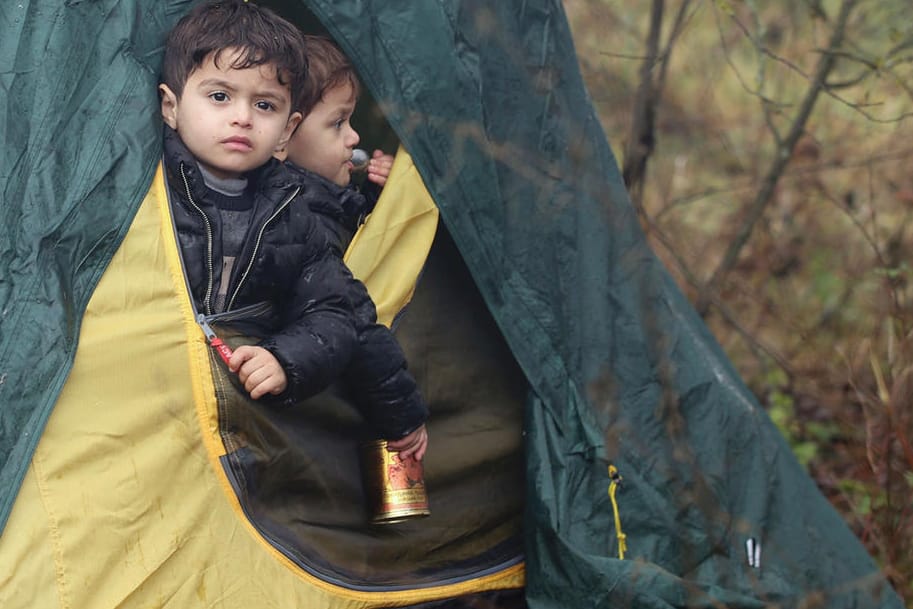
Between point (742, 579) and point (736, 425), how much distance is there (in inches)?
15.2

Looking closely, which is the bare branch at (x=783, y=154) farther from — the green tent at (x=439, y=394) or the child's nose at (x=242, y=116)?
the child's nose at (x=242, y=116)

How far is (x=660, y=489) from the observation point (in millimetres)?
3236

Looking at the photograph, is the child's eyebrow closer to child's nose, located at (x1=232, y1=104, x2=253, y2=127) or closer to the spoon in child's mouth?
child's nose, located at (x1=232, y1=104, x2=253, y2=127)

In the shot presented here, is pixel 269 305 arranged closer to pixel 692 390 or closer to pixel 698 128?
pixel 692 390

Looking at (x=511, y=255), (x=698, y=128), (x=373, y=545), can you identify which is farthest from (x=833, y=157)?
(x=373, y=545)

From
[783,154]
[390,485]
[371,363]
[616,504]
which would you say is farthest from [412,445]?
[783,154]

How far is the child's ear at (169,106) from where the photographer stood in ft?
8.60

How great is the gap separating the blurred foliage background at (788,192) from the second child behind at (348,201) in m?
1.27

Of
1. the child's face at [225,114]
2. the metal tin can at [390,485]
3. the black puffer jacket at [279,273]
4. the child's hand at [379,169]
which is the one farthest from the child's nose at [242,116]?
the metal tin can at [390,485]

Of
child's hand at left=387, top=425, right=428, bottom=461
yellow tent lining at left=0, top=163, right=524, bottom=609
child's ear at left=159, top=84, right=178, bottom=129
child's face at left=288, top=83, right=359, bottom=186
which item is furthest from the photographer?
child's face at left=288, top=83, right=359, bottom=186

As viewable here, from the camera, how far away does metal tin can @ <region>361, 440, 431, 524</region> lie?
2.86 metres

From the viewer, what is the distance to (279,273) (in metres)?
2.63

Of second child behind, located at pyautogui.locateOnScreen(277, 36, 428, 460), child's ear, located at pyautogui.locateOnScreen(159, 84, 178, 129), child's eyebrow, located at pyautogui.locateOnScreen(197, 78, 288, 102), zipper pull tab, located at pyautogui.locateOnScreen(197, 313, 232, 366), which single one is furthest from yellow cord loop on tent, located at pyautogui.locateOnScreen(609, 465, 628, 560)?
child's ear, located at pyautogui.locateOnScreen(159, 84, 178, 129)

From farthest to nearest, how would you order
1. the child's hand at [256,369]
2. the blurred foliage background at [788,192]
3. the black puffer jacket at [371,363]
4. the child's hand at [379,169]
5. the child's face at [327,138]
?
the blurred foliage background at [788,192], the child's hand at [379,169], the child's face at [327,138], the black puffer jacket at [371,363], the child's hand at [256,369]
